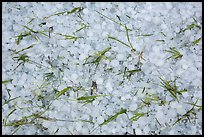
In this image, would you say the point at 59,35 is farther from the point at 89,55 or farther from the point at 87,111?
the point at 87,111

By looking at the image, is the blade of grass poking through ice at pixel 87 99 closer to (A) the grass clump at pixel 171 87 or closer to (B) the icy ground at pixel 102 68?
(B) the icy ground at pixel 102 68

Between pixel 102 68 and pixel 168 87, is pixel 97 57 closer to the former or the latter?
pixel 102 68

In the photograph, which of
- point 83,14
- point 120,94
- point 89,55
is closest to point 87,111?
point 120,94

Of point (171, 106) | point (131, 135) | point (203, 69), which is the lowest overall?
point (131, 135)

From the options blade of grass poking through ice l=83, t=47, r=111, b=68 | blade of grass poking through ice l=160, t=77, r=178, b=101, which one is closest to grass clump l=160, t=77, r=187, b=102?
blade of grass poking through ice l=160, t=77, r=178, b=101

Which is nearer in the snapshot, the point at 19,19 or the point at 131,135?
the point at 131,135

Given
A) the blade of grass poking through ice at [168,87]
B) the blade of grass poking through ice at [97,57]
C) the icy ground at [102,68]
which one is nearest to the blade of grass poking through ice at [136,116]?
the icy ground at [102,68]


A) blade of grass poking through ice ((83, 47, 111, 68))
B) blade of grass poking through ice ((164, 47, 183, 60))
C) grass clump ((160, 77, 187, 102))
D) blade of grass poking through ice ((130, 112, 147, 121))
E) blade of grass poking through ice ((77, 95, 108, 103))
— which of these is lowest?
blade of grass poking through ice ((130, 112, 147, 121))

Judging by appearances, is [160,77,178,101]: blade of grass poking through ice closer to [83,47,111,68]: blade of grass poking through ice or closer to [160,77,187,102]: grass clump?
[160,77,187,102]: grass clump
